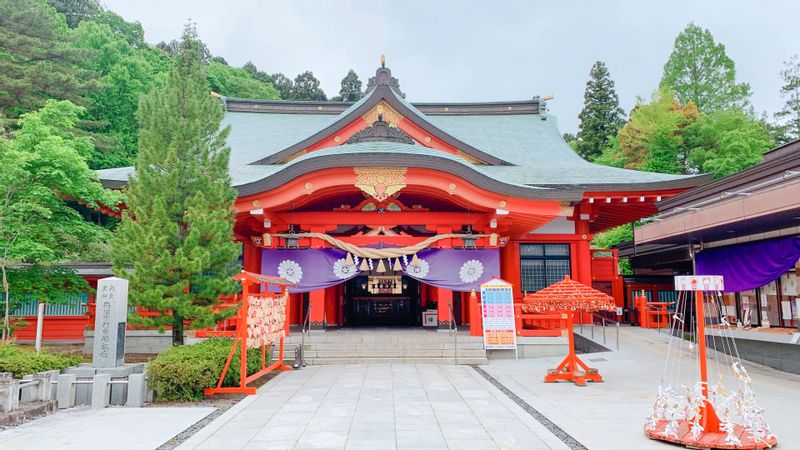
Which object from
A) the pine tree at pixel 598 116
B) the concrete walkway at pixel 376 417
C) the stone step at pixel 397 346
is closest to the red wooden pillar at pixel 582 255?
the stone step at pixel 397 346

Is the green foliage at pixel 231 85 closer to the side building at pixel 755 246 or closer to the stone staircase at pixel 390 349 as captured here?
the stone staircase at pixel 390 349

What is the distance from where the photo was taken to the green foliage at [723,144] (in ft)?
79.7

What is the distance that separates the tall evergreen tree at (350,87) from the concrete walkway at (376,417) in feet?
162

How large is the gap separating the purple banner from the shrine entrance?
3408 mm

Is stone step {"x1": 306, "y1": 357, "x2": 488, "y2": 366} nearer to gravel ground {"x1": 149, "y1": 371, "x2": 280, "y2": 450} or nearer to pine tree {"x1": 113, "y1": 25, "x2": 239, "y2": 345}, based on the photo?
gravel ground {"x1": 149, "y1": 371, "x2": 280, "y2": 450}

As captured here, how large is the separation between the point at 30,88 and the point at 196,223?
21.1 metres

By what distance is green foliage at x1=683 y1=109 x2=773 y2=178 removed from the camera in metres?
24.3

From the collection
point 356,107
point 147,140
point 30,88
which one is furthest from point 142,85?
point 147,140

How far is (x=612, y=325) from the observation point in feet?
54.6

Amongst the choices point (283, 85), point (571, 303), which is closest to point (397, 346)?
point (571, 303)

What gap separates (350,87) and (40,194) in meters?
48.0

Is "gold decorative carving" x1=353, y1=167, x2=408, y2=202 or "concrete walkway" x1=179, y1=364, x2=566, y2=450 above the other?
"gold decorative carving" x1=353, y1=167, x2=408, y2=202

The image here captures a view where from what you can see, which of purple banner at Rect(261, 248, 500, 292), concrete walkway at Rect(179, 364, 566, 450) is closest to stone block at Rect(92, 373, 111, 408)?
concrete walkway at Rect(179, 364, 566, 450)

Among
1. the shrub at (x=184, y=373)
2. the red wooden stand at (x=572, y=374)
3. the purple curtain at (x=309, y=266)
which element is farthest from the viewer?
the purple curtain at (x=309, y=266)
